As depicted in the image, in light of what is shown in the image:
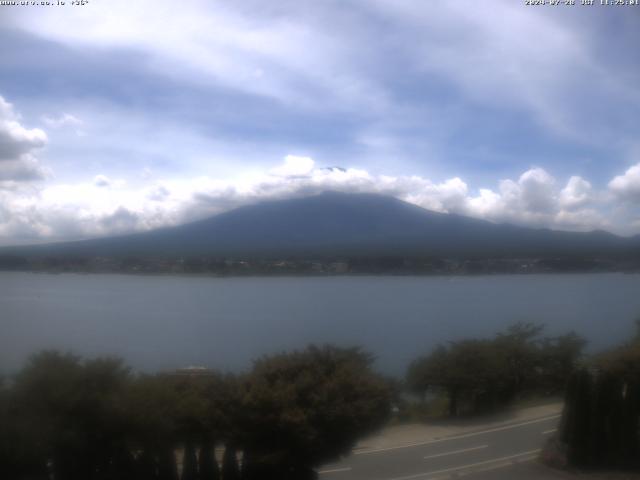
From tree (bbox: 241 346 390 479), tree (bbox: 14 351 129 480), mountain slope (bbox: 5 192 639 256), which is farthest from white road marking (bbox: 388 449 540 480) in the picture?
mountain slope (bbox: 5 192 639 256)

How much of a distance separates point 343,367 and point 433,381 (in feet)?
23.3

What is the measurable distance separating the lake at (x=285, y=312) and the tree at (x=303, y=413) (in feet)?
8.95

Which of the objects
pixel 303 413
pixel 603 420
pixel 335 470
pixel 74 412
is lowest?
pixel 335 470

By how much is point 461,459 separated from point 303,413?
3.55m

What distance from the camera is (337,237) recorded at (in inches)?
1128

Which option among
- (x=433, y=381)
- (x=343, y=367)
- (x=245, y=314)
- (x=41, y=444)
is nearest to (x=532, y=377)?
(x=433, y=381)

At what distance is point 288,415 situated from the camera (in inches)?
Result: 359

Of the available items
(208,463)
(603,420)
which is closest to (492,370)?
(603,420)

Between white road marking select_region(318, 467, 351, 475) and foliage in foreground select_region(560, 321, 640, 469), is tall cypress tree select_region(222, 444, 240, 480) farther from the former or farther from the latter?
foliage in foreground select_region(560, 321, 640, 469)

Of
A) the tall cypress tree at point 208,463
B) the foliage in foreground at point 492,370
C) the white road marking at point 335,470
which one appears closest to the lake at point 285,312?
the foliage in foreground at point 492,370

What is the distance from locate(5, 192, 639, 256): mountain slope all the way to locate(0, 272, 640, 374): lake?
1.16 m

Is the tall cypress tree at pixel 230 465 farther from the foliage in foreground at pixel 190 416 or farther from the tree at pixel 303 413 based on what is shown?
the tree at pixel 303 413

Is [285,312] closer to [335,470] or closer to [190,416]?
[335,470]

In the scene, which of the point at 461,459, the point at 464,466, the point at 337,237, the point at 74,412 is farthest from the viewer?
the point at 337,237
